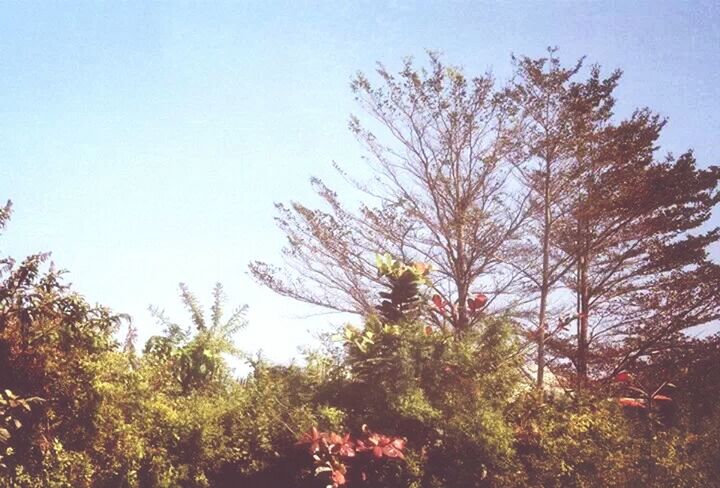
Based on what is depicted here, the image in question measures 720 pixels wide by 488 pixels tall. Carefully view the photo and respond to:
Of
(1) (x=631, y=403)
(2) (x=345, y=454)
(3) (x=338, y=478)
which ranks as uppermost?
(1) (x=631, y=403)

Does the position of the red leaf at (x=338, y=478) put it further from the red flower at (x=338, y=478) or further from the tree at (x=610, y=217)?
the tree at (x=610, y=217)

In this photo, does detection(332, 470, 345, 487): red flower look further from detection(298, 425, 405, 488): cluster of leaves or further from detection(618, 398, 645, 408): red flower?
detection(618, 398, 645, 408): red flower

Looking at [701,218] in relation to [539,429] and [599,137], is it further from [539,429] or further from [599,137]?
[539,429]

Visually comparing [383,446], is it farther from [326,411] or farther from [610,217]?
[610,217]

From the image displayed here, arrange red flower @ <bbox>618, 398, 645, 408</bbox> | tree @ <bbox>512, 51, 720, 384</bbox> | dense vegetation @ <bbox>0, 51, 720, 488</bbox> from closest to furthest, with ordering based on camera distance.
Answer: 1. dense vegetation @ <bbox>0, 51, 720, 488</bbox>
2. red flower @ <bbox>618, 398, 645, 408</bbox>
3. tree @ <bbox>512, 51, 720, 384</bbox>

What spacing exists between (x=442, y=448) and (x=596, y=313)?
10.6m

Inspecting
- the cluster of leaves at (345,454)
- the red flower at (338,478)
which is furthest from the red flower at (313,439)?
the red flower at (338,478)

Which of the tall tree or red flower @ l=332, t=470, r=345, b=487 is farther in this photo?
the tall tree

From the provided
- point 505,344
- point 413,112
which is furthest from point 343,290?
point 505,344

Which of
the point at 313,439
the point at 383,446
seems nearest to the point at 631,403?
the point at 383,446

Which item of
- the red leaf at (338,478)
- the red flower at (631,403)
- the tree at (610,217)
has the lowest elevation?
the red leaf at (338,478)

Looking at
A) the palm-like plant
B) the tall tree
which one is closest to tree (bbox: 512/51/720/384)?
the tall tree

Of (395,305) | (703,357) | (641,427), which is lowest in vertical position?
(641,427)

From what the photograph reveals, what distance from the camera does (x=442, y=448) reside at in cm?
436
